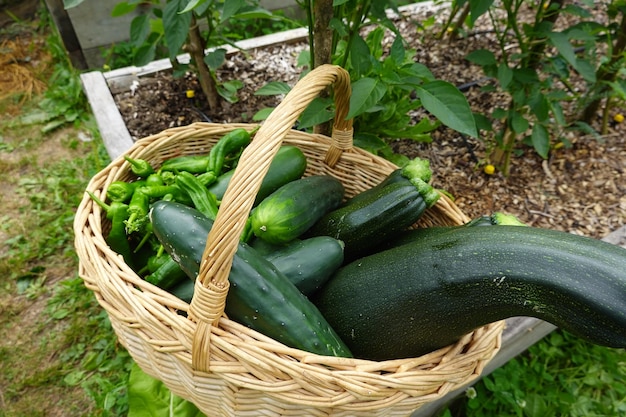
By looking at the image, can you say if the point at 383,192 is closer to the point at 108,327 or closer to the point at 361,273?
the point at 361,273

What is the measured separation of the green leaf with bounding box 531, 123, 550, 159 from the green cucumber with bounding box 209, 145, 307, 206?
3.36 ft

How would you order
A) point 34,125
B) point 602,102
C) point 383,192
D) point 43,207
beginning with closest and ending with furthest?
point 383,192 < point 43,207 < point 602,102 < point 34,125

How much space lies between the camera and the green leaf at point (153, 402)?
1.39m

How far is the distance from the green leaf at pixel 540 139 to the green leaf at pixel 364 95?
0.94 metres

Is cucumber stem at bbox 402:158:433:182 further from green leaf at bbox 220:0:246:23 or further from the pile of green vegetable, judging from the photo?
green leaf at bbox 220:0:246:23

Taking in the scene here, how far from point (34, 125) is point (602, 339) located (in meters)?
2.91

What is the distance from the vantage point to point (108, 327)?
5.84 ft

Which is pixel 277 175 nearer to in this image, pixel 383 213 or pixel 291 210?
pixel 291 210

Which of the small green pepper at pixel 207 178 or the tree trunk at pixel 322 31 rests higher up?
the tree trunk at pixel 322 31

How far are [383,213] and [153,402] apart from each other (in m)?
0.92

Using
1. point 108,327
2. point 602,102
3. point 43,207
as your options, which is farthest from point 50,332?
point 602,102

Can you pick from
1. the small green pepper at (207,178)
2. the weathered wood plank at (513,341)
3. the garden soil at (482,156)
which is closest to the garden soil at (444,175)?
the garden soil at (482,156)

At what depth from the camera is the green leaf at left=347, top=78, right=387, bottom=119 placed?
1171 millimetres

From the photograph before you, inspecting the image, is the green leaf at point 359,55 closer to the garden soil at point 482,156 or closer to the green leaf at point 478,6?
the green leaf at point 478,6
